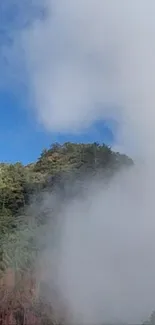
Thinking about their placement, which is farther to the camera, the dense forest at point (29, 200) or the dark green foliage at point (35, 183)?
the dark green foliage at point (35, 183)

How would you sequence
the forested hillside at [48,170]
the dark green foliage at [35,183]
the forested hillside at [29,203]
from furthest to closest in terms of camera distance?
the forested hillside at [48,170] < the dark green foliage at [35,183] < the forested hillside at [29,203]

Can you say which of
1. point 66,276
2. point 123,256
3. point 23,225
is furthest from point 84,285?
point 23,225

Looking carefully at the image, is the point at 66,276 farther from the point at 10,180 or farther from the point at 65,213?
the point at 10,180

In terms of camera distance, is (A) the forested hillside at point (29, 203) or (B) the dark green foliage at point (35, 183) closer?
(A) the forested hillside at point (29, 203)

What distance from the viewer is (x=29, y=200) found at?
28.8 meters

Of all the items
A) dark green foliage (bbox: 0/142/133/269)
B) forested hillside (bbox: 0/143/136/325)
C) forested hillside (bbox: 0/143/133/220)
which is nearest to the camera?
forested hillside (bbox: 0/143/136/325)

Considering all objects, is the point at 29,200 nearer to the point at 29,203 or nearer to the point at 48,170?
the point at 29,203

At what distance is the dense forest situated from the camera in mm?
20933

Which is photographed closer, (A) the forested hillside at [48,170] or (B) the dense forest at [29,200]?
(B) the dense forest at [29,200]

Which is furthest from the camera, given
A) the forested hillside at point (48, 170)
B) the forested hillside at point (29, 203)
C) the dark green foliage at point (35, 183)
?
the forested hillside at point (48, 170)

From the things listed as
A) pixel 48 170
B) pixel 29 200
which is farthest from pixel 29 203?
pixel 48 170

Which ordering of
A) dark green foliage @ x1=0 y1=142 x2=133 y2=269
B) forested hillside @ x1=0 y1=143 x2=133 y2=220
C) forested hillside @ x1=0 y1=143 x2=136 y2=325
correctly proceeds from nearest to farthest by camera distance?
1. forested hillside @ x1=0 y1=143 x2=136 y2=325
2. dark green foliage @ x1=0 y1=142 x2=133 y2=269
3. forested hillside @ x1=0 y1=143 x2=133 y2=220

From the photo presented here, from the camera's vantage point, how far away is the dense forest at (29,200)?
68.7 feet

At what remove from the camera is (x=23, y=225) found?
2547cm
